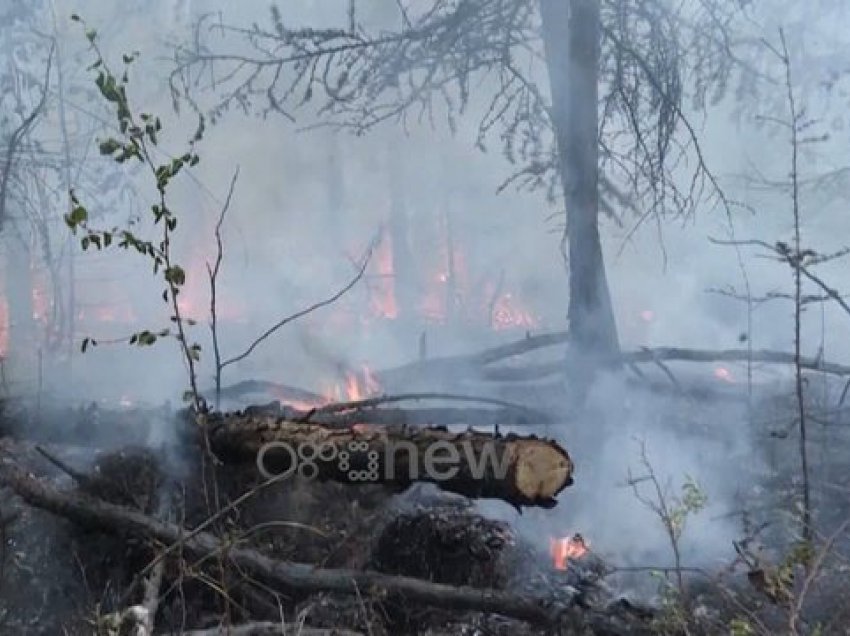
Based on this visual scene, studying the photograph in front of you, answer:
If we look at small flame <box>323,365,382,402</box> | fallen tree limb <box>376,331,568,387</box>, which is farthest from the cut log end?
fallen tree limb <box>376,331,568,387</box>

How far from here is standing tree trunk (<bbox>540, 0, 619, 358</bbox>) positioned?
5934mm

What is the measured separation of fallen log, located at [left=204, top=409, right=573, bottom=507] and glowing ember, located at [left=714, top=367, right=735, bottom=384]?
192 inches

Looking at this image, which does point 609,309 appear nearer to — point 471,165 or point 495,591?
point 495,591

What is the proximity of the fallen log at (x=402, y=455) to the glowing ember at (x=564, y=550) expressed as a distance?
0.98m

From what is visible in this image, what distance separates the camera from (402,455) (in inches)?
155

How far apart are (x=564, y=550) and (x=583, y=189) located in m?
2.64

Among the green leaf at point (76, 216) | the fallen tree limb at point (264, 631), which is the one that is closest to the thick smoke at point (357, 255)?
the fallen tree limb at point (264, 631)

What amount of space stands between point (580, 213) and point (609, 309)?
762 mm

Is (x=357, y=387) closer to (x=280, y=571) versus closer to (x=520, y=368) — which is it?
(x=520, y=368)

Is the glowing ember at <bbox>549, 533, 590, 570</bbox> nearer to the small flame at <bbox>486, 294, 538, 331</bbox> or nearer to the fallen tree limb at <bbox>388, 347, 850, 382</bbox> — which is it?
the fallen tree limb at <bbox>388, 347, 850, 382</bbox>

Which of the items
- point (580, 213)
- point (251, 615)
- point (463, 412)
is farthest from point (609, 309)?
point (251, 615)

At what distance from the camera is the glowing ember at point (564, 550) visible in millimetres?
4812

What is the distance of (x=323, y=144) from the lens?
11688 millimetres

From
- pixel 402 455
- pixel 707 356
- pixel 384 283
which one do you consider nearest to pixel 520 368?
pixel 707 356
